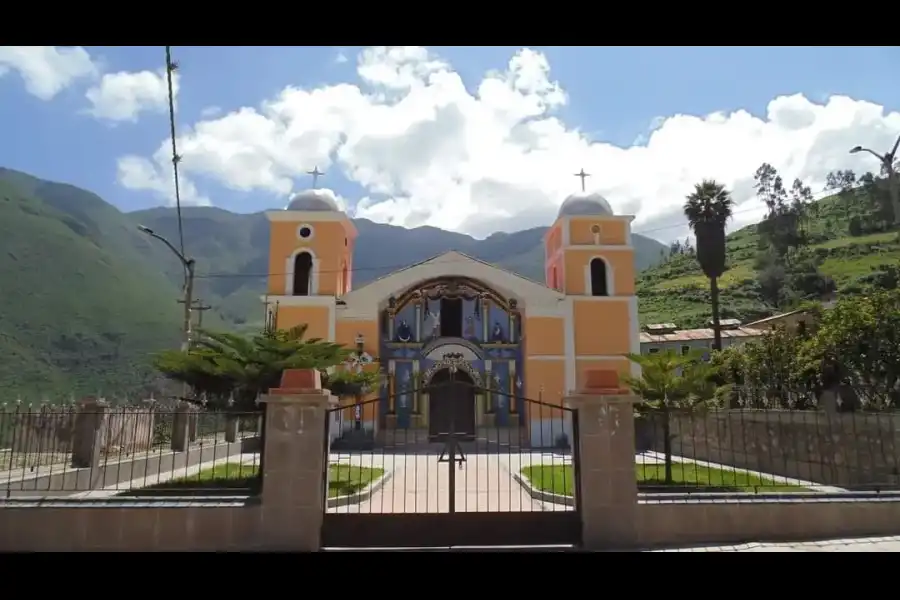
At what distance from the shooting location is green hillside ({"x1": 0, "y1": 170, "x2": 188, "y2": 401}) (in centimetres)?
4362

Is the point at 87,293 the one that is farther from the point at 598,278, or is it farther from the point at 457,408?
the point at 598,278

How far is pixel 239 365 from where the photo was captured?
10086mm

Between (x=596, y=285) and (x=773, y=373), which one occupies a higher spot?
(x=596, y=285)

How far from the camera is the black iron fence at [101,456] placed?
7816mm

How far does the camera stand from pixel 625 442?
6469 millimetres

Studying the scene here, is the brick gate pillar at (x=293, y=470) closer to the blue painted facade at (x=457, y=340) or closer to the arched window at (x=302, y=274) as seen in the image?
the blue painted facade at (x=457, y=340)

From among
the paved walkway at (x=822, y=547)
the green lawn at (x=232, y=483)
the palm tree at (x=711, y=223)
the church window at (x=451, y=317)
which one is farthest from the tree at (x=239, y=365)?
the palm tree at (x=711, y=223)

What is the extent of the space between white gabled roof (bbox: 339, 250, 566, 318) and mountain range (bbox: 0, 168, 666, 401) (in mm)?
Answer: 3743

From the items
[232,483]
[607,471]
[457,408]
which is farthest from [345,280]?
[607,471]

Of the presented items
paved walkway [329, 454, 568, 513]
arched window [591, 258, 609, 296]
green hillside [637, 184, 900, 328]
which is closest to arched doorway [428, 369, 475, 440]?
paved walkway [329, 454, 568, 513]

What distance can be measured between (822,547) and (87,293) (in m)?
64.5
